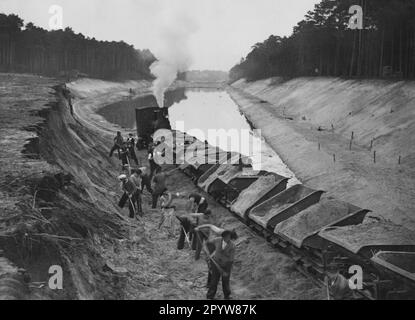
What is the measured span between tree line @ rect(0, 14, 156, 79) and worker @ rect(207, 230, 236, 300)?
252 ft

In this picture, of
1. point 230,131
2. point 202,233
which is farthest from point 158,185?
point 230,131

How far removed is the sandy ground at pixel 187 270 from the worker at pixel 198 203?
1.18 metres

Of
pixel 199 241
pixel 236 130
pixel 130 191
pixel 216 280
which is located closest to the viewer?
pixel 216 280

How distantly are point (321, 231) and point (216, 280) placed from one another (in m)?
2.75

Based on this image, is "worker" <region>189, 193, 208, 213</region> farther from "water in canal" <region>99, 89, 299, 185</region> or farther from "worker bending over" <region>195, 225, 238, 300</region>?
"water in canal" <region>99, 89, 299, 185</region>

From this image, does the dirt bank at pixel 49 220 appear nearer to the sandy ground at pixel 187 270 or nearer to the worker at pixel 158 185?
the sandy ground at pixel 187 270

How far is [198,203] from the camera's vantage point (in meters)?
12.2

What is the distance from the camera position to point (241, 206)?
13234 millimetres

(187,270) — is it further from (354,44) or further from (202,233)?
(354,44)

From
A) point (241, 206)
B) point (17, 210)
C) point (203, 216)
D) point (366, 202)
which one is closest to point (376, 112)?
point (366, 202)

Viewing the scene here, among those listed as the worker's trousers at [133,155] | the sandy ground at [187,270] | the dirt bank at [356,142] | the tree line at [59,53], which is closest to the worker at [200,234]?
the sandy ground at [187,270]

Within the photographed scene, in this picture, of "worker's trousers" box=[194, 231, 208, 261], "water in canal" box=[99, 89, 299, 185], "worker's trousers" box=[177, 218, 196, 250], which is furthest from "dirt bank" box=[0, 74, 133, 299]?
"water in canal" box=[99, 89, 299, 185]

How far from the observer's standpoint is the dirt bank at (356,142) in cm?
1683
